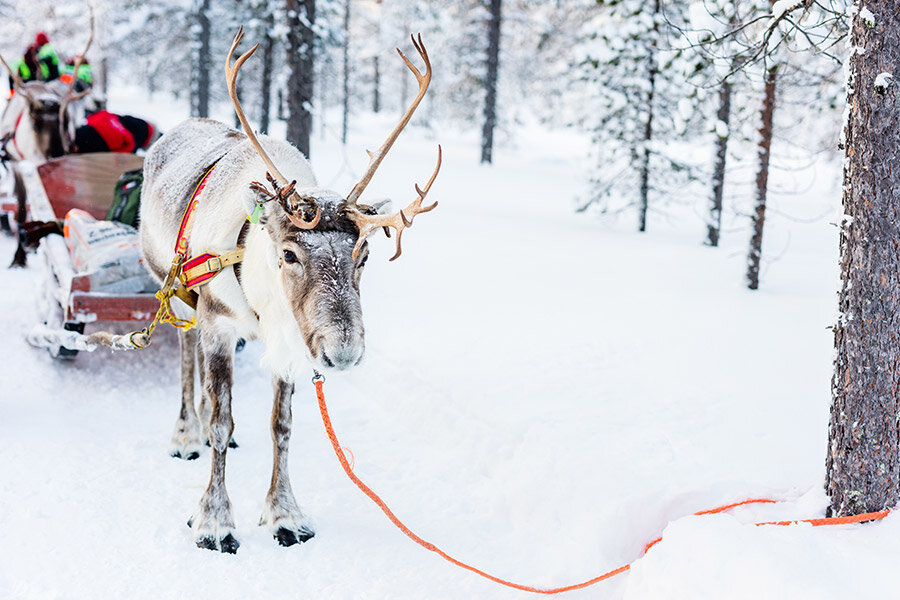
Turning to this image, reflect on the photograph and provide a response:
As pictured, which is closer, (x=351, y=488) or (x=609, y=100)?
(x=351, y=488)

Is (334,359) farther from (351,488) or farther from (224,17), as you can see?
(224,17)

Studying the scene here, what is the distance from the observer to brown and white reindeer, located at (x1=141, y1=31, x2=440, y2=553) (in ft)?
11.0

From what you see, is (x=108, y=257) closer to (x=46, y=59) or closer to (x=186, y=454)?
(x=186, y=454)

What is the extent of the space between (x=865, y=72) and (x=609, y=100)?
11666 mm

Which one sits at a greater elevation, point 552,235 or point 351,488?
point 552,235

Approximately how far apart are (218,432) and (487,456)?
5.51 feet

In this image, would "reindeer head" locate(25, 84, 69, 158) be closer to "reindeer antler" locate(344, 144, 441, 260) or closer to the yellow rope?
the yellow rope

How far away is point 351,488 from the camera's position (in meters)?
4.59

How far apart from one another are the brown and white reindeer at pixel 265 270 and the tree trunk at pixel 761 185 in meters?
5.57

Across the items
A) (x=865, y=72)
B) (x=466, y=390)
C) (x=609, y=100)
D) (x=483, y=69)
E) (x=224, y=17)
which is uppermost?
(x=224, y=17)

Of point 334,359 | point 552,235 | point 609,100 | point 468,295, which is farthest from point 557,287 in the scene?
point 609,100

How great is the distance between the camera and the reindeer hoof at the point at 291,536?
12.9 ft

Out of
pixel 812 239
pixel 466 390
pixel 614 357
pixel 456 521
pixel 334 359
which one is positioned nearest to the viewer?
pixel 334 359

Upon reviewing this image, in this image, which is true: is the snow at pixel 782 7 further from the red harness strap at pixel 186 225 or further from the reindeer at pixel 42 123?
the reindeer at pixel 42 123
